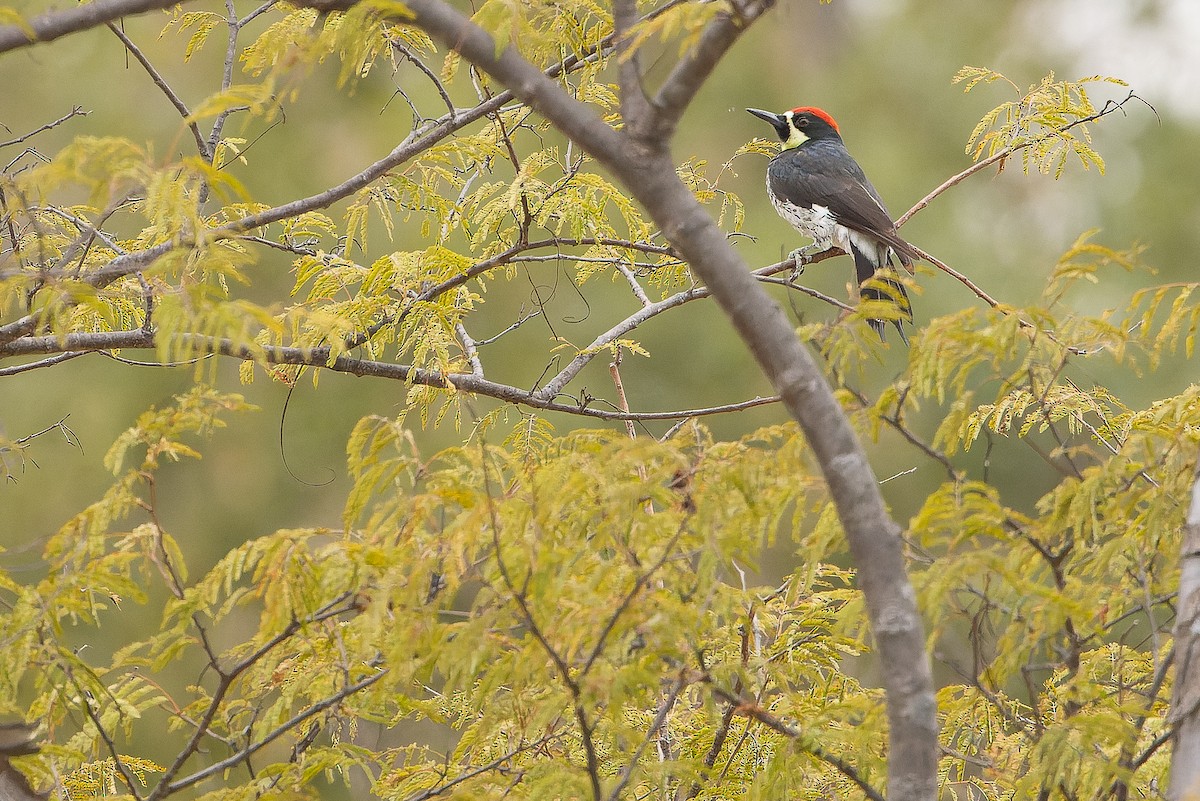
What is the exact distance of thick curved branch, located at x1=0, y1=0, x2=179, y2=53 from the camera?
1.75 m

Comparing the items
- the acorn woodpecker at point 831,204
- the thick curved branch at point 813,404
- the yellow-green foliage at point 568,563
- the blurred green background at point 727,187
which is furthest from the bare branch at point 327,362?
the blurred green background at point 727,187

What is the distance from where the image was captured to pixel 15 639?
181 cm

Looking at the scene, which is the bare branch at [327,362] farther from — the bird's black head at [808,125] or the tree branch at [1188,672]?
the bird's black head at [808,125]

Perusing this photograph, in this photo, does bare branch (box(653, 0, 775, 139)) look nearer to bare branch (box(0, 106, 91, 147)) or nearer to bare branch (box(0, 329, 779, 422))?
bare branch (box(0, 329, 779, 422))

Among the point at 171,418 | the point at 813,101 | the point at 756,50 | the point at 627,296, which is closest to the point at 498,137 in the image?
the point at 171,418

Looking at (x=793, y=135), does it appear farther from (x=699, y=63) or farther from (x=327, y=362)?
(x=699, y=63)

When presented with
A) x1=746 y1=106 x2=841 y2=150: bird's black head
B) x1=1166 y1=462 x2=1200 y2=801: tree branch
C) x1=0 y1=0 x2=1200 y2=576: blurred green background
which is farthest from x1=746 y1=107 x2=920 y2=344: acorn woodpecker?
x1=0 y1=0 x2=1200 y2=576: blurred green background

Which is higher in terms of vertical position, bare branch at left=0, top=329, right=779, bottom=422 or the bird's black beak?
the bird's black beak

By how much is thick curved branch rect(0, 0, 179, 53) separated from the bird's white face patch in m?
4.87

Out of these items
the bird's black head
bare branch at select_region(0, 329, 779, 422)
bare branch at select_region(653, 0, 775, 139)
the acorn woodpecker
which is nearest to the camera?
bare branch at select_region(653, 0, 775, 139)

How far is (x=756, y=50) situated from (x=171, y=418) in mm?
12810

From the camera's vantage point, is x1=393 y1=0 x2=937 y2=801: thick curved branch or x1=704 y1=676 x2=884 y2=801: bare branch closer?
x1=393 y1=0 x2=937 y2=801: thick curved branch

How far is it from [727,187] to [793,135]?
6475mm

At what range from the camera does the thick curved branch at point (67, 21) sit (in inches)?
69.1
